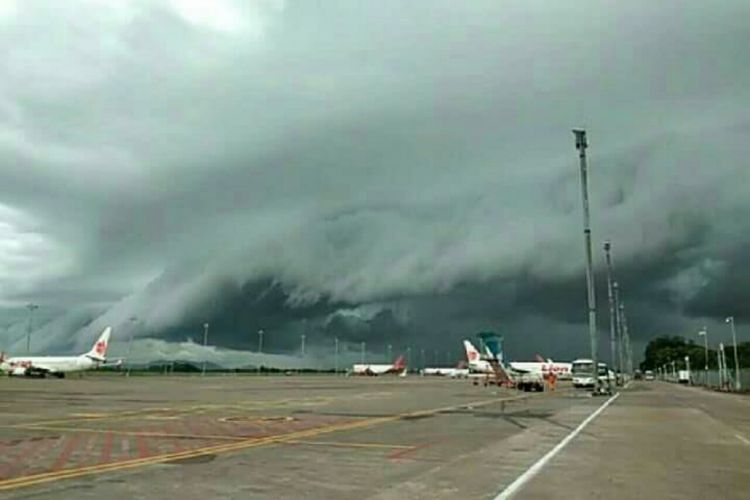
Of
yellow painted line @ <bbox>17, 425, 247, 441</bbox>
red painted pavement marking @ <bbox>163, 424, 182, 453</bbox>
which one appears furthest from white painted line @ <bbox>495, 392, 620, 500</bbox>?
yellow painted line @ <bbox>17, 425, 247, 441</bbox>

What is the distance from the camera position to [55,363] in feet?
393

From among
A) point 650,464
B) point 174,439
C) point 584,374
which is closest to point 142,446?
point 174,439

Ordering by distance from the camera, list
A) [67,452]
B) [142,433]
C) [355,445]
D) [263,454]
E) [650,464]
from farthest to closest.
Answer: [142,433]
[355,445]
[67,452]
[263,454]
[650,464]

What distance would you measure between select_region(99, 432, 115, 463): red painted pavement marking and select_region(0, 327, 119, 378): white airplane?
105 metres

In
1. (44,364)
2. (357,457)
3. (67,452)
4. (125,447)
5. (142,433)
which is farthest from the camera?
(44,364)

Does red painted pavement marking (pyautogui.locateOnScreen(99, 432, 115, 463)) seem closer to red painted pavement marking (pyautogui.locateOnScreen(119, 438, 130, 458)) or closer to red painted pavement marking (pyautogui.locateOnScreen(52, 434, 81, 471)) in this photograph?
red painted pavement marking (pyautogui.locateOnScreen(119, 438, 130, 458))

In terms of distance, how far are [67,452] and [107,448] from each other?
110 cm

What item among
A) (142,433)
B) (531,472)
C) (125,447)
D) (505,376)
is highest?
Answer: (505,376)

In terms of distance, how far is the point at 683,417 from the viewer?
3325cm

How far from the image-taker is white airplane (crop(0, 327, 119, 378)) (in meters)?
119

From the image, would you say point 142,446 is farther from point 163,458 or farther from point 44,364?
point 44,364

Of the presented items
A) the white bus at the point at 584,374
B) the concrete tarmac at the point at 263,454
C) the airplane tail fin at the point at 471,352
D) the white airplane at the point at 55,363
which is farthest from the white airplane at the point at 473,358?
the concrete tarmac at the point at 263,454

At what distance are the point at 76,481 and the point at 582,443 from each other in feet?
42.0

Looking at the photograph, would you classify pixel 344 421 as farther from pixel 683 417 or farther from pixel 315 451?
pixel 683 417
